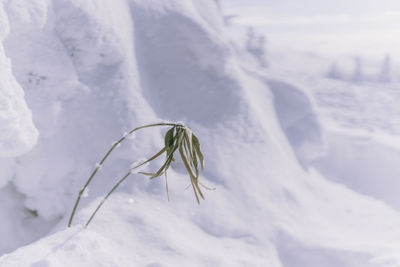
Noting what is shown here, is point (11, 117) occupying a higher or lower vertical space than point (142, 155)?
higher

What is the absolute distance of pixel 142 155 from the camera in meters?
2.68

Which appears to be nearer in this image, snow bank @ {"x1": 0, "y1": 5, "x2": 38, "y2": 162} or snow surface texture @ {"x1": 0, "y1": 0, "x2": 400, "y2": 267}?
snow bank @ {"x1": 0, "y1": 5, "x2": 38, "y2": 162}

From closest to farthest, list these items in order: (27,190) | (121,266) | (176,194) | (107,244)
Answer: (121,266) → (107,244) → (27,190) → (176,194)

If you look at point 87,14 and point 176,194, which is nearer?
point 176,194

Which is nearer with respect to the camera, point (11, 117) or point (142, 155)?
point (11, 117)

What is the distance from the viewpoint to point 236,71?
380cm

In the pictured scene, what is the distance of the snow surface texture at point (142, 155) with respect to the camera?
2146mm

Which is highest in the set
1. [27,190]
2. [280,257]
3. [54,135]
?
[54,135]

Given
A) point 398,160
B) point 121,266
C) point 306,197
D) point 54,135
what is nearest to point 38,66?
point 54,135

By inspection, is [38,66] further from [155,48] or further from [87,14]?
[155,48]

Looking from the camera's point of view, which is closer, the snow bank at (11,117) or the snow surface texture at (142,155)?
the snow bank at (11,117)

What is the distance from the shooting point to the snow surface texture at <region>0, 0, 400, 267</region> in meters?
2.15

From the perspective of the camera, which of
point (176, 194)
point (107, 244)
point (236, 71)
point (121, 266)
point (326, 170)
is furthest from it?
point (326, 170)

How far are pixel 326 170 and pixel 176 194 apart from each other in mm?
3377
